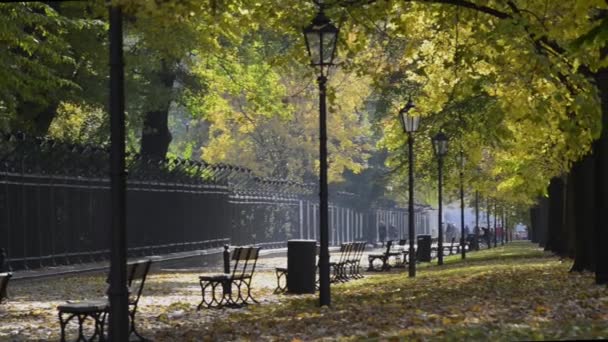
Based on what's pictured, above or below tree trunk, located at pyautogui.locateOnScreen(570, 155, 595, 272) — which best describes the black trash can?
below

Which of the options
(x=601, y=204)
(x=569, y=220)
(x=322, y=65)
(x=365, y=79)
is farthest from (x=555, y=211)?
(x=365, y=79)

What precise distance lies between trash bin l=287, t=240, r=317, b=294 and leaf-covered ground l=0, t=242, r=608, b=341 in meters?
0.53

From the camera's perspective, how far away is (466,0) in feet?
62.2

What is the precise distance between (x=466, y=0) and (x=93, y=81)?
56.8ft

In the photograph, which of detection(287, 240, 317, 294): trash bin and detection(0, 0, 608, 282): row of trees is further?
detection(287, 240, 317, 294): trash bin

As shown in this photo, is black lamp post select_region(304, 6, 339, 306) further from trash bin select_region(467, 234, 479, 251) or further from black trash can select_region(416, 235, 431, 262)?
trash bin select_region(467, 234, 479, 251)

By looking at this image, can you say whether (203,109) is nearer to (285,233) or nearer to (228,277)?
(285,233)

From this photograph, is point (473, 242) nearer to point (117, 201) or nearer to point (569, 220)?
point (569, 220)

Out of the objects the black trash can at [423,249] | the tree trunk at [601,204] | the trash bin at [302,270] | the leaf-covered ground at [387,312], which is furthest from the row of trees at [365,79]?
the trash bin at [302,270]

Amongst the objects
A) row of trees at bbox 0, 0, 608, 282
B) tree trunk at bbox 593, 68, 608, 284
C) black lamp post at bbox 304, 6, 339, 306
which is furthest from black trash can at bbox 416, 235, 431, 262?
tree trunk at bbox 593, 68, 608, 284

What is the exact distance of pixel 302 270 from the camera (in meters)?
23.5

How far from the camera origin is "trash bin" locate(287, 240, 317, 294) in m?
23.4

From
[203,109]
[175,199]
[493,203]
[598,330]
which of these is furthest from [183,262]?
[598,330]

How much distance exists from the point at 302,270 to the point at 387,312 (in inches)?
266
